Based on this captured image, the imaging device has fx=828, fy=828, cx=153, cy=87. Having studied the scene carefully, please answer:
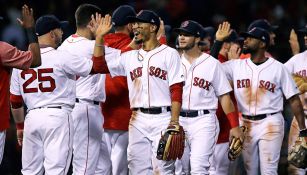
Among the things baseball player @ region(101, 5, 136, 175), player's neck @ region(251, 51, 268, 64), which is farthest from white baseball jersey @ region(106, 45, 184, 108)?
player's neck @ region(251, 51, 268, 64)

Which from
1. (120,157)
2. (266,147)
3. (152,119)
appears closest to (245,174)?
(266,147)

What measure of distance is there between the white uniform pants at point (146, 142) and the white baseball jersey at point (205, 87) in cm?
91

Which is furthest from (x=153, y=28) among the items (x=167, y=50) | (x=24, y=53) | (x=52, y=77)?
(x=24, y=53)

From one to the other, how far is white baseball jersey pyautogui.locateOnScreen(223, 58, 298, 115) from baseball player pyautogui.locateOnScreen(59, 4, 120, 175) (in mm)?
1684

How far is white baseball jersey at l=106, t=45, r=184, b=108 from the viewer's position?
8.39 m

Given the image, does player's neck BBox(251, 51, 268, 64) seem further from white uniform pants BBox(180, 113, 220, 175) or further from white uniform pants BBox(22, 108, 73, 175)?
white uniform pants BBox(22, 108, 73, 175)

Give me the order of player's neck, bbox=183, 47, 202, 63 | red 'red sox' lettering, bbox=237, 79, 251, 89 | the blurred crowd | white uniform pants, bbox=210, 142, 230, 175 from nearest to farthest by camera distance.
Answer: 1. player's neck, bbox=183, 47, 202, 63
2. red 'red sox' lettering, bbox=237, 79, 251, 89
3. white uniform pants, bbox=210, 142, 230, 175
4. the blurred crowd

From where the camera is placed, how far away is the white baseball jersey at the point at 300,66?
10453 millimetres

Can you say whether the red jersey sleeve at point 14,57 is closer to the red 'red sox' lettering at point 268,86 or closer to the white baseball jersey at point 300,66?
the red 'red sox' lettering at point 268,86

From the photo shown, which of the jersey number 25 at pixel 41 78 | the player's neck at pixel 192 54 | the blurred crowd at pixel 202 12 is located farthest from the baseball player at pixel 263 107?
the blurred crowd at pixel 202 12

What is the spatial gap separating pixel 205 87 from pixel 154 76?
1.06m

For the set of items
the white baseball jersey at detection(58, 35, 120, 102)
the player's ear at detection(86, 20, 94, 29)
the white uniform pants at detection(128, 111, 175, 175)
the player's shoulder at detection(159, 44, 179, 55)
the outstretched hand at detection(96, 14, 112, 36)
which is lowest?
the white uniform pants at detection(128, 111, 175, 175)

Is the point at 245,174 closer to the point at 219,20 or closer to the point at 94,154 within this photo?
the point at 94,154

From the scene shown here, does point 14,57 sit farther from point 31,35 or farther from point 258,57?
point 258,57
